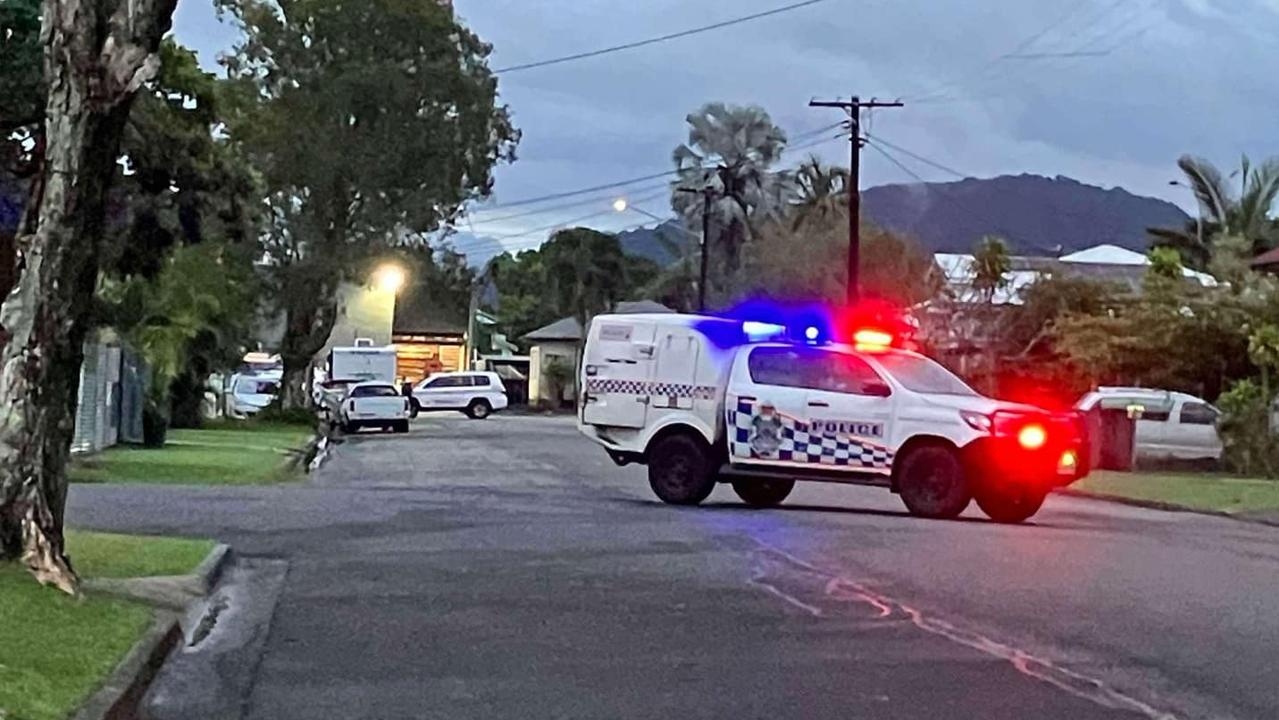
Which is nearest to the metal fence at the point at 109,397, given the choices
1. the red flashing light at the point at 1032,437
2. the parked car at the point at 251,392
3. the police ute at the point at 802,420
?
the police ute at the point at 802,420

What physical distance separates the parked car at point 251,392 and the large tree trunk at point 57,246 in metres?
45.7

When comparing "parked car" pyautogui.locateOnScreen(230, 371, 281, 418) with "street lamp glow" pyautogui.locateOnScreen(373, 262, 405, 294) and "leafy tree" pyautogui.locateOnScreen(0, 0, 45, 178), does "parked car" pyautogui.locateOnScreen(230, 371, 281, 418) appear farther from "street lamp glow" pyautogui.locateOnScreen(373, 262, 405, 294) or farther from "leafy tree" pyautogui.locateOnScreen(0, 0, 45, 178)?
"leafy tree" pyautogui.locateOnScreen(0, 0, 45, 178)

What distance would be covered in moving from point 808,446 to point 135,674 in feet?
44.1

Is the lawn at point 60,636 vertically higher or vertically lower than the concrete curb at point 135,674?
higher

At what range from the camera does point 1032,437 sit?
21.3 metres

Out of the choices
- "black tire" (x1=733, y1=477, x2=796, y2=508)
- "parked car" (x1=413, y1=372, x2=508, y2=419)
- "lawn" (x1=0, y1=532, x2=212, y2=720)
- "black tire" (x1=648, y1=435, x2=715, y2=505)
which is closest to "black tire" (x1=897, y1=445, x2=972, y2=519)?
"black tire" (x1=733, y1=477, x2=796, y2=508)

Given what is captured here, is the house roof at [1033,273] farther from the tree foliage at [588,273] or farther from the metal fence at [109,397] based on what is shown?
the tree foliage at [588,273]

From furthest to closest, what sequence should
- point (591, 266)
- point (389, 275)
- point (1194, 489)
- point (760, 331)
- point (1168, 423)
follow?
point (591, 266), point (389, 275), point (1168, 423), point (1194, 489), point (760, 331)

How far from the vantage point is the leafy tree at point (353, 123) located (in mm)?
54312

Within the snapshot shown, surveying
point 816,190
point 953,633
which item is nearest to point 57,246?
point 953,633

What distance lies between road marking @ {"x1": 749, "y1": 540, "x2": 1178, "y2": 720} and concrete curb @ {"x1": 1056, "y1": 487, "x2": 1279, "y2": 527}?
32.0 feet

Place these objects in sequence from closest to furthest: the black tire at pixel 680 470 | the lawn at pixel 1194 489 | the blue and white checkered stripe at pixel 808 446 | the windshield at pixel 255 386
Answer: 1. the blue and white checkered stripe at pixel 808 446
2. the black tire at pixel 680 470
3. the lawn at pixel 1194 489
4. the windshield at pixel 255 386

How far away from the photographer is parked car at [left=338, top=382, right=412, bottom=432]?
52.7 m

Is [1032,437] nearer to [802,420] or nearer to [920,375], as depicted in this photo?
[920,375]
